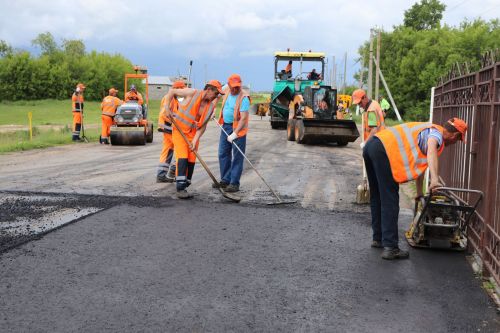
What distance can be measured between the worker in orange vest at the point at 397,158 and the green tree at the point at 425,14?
216ft

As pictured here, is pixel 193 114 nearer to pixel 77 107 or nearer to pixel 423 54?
pixel 77 107

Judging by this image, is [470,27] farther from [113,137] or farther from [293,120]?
[113,137]

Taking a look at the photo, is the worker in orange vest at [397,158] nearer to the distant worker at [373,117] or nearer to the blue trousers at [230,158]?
the distant worker at [373,117]

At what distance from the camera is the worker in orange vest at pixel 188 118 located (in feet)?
26.4

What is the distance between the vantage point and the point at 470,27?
164ft

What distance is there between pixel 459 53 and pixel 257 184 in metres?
42.9

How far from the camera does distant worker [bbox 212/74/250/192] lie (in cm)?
828

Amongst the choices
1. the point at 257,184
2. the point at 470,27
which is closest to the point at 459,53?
the point at 470,27

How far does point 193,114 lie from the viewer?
813 centimetres

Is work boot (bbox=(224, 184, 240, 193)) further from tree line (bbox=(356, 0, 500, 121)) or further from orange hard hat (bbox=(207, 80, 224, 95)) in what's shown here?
tree line (bbox=(356, 0, 500, 121))

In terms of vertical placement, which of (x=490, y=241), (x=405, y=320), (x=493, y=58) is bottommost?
(x=405, y=320)

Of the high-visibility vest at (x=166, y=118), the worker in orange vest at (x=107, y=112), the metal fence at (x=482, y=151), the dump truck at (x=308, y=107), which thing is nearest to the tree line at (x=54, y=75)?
the dump truck at (x=308, y=107)

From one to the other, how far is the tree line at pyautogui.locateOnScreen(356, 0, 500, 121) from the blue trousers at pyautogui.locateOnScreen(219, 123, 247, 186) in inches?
1519

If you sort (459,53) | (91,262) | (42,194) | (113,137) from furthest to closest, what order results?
(459,53)
(113,137)
(42,194)
(91,262)
